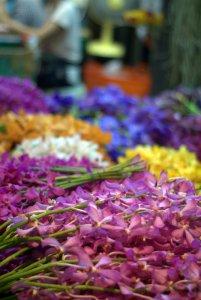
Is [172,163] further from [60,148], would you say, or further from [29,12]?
[29,12]

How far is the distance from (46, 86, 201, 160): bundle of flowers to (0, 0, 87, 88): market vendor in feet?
3.79

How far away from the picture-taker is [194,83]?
137 inches

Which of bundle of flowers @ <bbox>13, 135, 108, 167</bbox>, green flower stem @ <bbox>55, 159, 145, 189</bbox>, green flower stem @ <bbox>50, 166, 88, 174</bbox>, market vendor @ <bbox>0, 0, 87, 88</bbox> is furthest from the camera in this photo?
market vendor @ <bbox>0, 0, 87, 88</bbox>

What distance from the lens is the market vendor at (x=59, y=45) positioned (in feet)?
13.2

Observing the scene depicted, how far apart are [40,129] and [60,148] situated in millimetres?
207

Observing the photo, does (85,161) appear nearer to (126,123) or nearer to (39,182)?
(39,182)

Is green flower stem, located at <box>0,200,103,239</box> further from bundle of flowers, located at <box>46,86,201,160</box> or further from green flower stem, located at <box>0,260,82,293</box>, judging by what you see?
bundle of flowers, located at <box>46,86,201,160</box>

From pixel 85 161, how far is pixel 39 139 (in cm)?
34

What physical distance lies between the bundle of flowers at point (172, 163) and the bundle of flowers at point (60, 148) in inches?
5.8

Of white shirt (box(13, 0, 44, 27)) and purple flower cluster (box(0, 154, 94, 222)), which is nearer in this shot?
purple flower cluster (box(0, 154, 94, 222))

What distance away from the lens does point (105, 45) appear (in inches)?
243

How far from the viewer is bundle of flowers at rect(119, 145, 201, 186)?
162 cm

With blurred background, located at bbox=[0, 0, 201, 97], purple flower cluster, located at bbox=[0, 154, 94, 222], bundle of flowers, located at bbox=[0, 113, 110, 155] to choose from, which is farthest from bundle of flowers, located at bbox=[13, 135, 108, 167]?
blurred background, located at bbox=[0, 0, 201, 97]

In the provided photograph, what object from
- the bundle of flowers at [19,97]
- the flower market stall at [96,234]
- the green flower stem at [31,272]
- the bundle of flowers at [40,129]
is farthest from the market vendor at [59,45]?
the green flower stem at [31,272]
